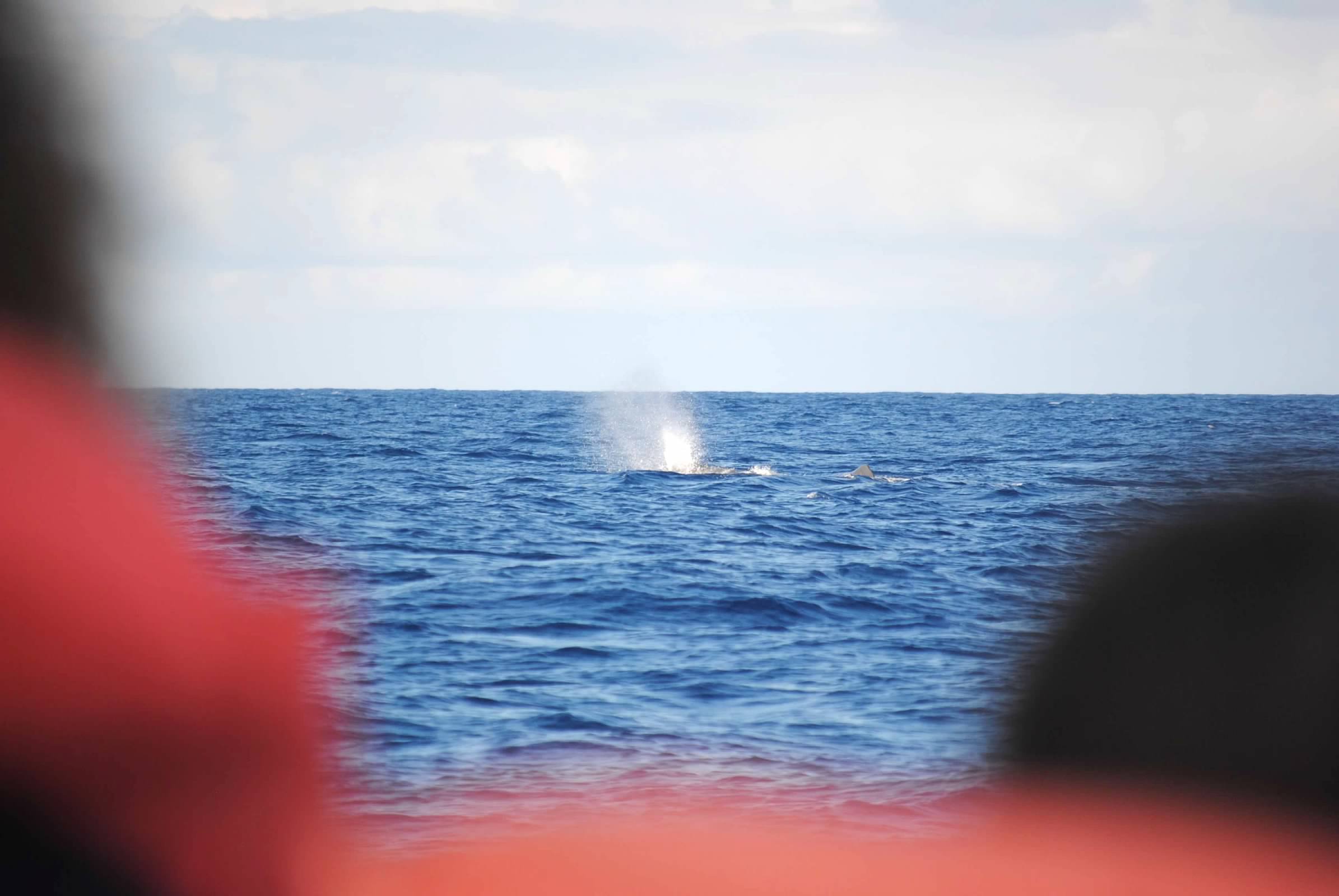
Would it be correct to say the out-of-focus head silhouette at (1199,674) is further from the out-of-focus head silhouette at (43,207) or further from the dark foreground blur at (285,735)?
the out-of-focus head silhouette at (43,207)

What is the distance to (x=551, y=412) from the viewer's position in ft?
342

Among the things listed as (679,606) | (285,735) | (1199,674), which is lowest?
(679,606)

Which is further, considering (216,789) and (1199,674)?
(216,789)

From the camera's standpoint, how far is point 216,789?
5.92m

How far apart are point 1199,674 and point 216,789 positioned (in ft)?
14.5

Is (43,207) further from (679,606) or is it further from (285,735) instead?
(679,606)

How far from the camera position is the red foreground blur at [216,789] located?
489 centimetres

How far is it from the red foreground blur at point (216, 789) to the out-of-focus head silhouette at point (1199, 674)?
0.24 meters

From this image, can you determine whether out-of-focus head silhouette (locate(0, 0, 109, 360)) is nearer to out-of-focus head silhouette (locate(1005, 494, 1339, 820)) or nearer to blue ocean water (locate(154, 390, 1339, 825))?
blue ocean water (locate(154, 390, 1339, 825))

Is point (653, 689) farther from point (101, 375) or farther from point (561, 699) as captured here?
point (101, 375)

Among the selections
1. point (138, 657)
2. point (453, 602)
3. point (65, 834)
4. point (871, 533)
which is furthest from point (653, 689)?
point (871, 533)

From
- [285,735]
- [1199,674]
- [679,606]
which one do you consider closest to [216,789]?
[285,735]

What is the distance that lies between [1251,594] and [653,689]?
22.4ft

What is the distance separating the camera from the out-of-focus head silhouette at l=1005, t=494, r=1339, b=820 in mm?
5258
